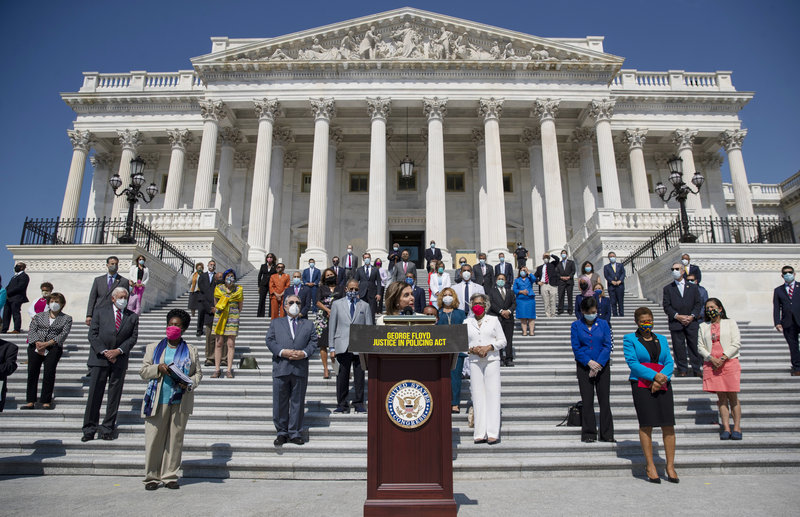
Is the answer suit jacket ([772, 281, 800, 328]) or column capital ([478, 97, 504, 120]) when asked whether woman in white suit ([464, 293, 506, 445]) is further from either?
column capital ([478, 97, 504, 120])

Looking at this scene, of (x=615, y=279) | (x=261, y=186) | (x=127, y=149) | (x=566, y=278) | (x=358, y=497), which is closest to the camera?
(x=358, y=497)

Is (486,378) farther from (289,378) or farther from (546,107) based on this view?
(546,107)

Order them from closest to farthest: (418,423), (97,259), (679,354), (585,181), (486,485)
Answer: (418,423) → (486,485) → (679,354) → (97,259) → (585,181)

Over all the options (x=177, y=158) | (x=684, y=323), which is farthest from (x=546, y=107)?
(x=177, y=158)

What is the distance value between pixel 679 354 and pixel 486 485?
5873mm

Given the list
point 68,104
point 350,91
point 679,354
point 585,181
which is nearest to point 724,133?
point 585,181

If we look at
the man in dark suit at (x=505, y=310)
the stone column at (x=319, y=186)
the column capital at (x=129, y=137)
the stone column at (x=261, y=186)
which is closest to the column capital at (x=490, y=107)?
the stone column at (x=319, y=186)

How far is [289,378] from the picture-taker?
24.0ft

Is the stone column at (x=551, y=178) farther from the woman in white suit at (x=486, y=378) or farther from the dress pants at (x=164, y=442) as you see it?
the dress pants at (x=164, y=442)

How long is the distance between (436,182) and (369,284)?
1432 centimetres

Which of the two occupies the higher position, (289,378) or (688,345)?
(688,345)

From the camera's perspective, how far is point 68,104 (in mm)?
31766

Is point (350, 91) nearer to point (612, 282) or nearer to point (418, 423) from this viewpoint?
point (612, 282)

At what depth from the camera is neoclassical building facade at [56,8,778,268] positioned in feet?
88.4
